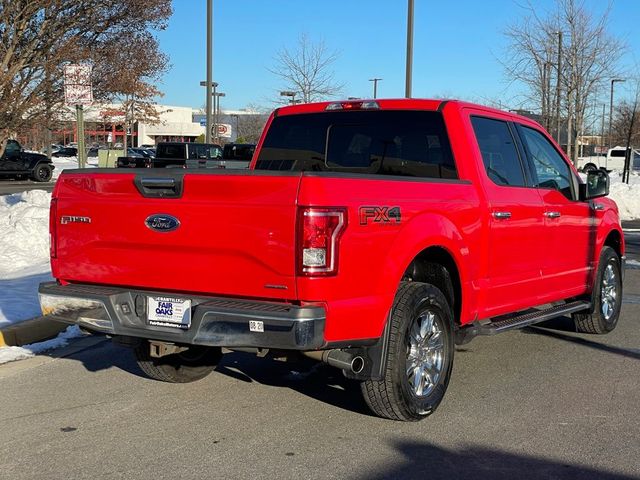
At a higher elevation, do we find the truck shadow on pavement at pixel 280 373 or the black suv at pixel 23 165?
the black suv at pixel 23 165

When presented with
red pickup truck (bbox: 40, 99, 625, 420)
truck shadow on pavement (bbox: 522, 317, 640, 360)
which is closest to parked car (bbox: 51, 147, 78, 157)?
truck shadow on pavement (bbox: 522, 317, 640, 360)

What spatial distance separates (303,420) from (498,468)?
133 centimetres

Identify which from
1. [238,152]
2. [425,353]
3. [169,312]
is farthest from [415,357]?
[238,152]

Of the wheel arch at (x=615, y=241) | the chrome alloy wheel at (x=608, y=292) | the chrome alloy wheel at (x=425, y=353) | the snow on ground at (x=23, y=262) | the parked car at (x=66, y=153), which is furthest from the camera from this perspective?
the parked car at (x=66, y=153)

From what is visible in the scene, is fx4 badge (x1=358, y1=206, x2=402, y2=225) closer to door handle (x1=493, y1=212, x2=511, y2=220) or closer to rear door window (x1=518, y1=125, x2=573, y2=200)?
door handle (x1=493, y1=212, x2=511, y2=220)

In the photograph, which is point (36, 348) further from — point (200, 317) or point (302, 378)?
point (200, 317)

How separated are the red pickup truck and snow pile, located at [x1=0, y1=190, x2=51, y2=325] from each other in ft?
8.73

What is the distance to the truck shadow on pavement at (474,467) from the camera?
3932 millimetres

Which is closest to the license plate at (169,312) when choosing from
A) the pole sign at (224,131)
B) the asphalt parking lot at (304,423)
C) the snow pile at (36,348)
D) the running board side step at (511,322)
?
the asphalt parking lot at (304,423)

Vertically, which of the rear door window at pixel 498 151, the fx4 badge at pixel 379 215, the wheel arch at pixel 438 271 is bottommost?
the wheel arch at pixel 438 271

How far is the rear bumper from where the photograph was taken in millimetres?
3861

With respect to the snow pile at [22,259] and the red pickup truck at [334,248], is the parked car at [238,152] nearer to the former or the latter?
the snow pile at [22,259]

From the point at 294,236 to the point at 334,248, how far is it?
0.22 metres

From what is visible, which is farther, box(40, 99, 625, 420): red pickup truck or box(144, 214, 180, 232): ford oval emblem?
box(144, 214, 180, 232): ford oval emblem
